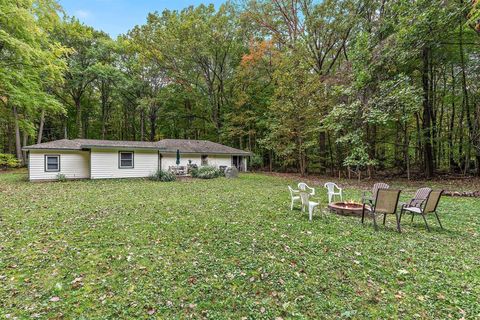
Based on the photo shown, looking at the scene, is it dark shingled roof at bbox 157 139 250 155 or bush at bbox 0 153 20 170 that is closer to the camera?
bush at bbox 0 153 20 170

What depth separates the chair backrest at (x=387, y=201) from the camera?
16.7ft

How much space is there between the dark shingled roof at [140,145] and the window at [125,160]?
2.18ft

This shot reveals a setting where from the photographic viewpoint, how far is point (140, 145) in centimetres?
1580

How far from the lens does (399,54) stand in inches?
437

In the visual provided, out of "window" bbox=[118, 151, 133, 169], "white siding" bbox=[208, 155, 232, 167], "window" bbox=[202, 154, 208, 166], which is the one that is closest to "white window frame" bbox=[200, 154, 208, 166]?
"window" bbox=[202, 154, 208, 166]

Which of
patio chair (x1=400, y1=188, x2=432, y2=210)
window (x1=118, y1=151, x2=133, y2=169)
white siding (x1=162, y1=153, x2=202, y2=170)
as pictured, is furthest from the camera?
white siding (x1=162, y1=153, x2=202, y2=170)

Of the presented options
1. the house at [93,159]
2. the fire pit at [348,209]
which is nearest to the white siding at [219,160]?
the house at [93,159]

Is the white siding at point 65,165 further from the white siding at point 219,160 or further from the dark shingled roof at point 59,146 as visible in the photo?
the white siding at point 219,160

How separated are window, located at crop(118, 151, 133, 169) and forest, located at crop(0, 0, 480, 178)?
4623 mm

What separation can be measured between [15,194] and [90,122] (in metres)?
26.6

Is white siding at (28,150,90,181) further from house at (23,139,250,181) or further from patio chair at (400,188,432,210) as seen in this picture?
patio chair at (400,188,432,210)


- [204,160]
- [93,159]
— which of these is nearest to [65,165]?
[93,159]

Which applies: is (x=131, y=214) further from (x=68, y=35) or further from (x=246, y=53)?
(x=68, y=35)

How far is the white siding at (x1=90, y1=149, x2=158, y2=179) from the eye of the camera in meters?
14.3
